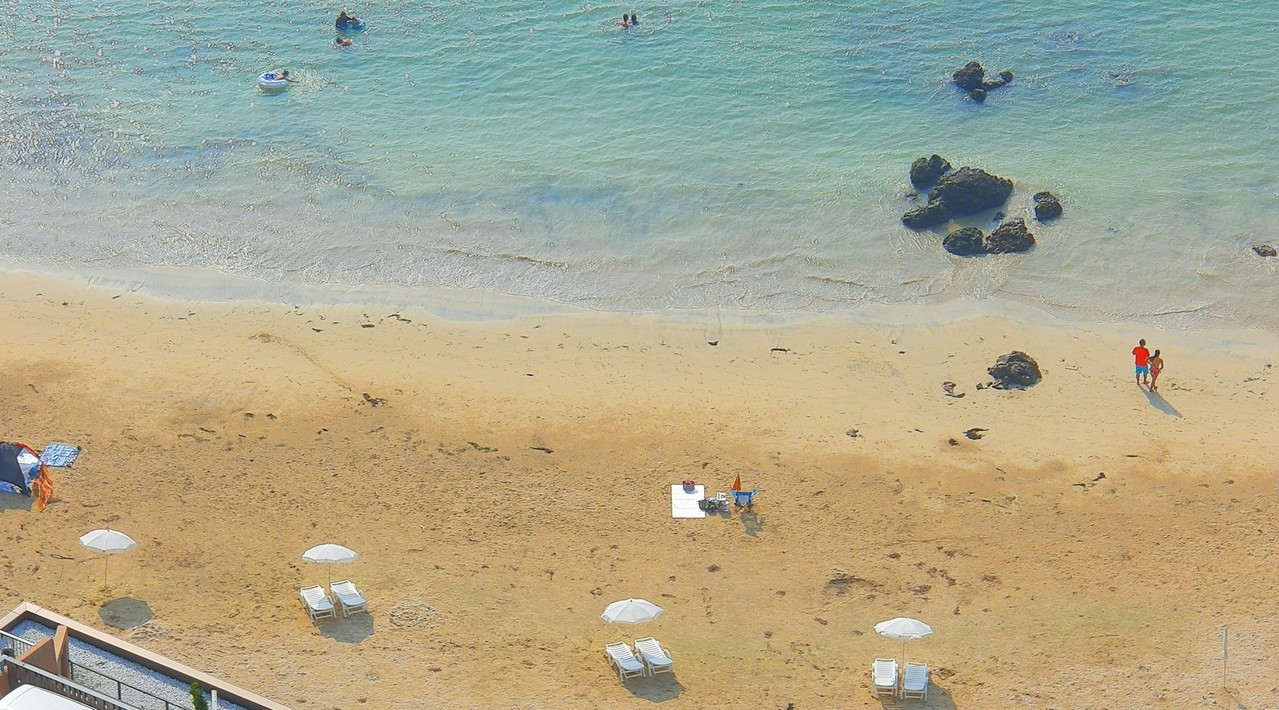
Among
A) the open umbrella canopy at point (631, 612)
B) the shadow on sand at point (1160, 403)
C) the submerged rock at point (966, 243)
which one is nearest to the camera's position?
the open umbrella canopy at point (631, 612)

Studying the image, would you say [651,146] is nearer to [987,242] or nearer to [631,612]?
[987,242]

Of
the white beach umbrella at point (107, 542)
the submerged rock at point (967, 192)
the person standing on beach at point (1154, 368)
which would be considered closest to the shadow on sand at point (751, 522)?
the person standing on beach at point (1154, 368)

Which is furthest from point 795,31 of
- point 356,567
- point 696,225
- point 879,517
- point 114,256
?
point 356,567

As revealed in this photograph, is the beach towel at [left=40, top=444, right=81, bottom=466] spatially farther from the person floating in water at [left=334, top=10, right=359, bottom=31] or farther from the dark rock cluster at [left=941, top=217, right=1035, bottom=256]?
the person floating in water at [left=334, top=10, right=359, bottom=31]

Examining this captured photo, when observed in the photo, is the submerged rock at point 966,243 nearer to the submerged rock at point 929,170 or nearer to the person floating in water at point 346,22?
the submerged rock at point 929,170

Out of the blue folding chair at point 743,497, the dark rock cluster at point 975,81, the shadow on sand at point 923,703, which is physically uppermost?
the dark rock cluster at point 975,81

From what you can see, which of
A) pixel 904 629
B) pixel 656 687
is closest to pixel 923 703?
pixel 904 629

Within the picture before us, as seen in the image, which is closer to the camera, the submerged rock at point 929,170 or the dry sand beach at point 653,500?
the dry sand beach at point 653,500
